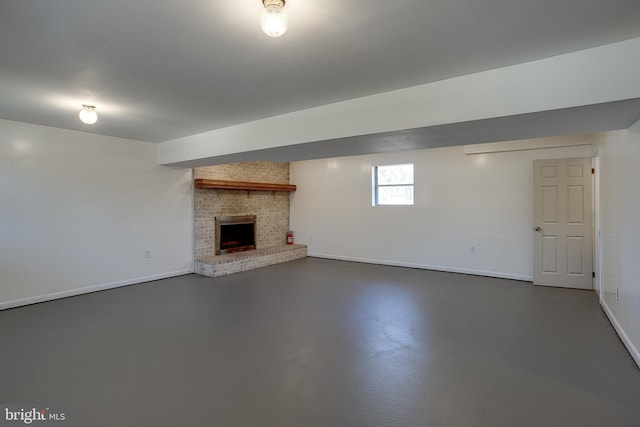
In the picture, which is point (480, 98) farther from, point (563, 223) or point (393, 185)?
point (393, 185)

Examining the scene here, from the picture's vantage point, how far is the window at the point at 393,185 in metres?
6.57

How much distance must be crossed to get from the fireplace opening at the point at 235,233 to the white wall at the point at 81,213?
2.67 feet

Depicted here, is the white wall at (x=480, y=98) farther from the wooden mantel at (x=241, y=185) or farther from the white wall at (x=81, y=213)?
the white wall at (x=81, y=213)

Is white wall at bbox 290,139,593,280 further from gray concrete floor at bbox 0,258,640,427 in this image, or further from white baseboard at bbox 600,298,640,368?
white baseboard at bbox 600,298,640,368

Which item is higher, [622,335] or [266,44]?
[266,44]

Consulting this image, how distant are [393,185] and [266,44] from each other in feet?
16.9

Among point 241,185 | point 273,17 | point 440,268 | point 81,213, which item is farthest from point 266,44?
point 440,268

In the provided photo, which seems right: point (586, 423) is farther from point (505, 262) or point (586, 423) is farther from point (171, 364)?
point (505, 262)

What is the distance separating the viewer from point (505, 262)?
5441 mm

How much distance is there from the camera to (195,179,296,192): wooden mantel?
603 cm

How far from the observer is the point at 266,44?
204 centimetres

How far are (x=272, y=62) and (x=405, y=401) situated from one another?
255 cm

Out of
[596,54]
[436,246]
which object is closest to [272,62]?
[596,54]

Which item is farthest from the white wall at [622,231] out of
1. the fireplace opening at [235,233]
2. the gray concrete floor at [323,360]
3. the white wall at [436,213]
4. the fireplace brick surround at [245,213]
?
the fireplace opening at [235,233]
